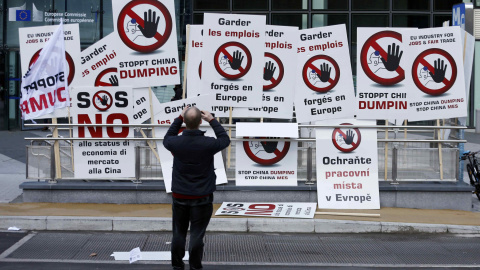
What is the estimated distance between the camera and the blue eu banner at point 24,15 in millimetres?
25688

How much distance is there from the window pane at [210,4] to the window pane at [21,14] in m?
5.24

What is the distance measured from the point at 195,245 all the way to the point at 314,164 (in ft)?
14.7

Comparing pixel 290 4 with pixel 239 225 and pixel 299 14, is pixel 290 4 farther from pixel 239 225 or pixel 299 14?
pixel 239 225

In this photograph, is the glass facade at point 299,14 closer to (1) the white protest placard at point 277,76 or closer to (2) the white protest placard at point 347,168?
(1) the white protest placard at point 277,76

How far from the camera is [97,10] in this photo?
85.0ft

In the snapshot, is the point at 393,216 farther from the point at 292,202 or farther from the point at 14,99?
the point at 14,99

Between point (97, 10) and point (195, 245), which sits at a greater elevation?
point (97, 10)

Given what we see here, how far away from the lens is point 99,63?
11398 mm

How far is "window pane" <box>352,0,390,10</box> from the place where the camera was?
2694 cm

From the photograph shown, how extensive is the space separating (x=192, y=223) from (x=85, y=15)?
20098 millimetres

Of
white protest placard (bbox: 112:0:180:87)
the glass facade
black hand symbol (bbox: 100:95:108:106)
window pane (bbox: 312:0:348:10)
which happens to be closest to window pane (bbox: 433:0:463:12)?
the glass facade

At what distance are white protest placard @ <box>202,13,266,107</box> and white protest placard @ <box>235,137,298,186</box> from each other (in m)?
0.75

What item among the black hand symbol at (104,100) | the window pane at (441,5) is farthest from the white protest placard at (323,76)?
the window pane at (441,5)

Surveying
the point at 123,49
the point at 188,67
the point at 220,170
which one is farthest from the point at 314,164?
the point at 123,49
